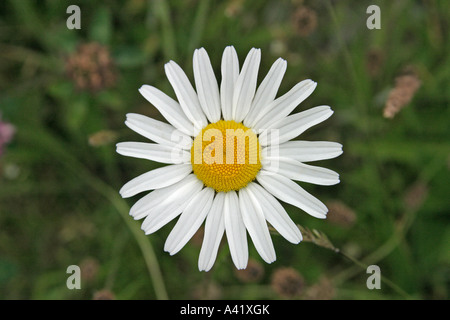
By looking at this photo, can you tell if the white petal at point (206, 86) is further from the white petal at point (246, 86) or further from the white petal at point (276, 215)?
the white petal at point (276, 215)

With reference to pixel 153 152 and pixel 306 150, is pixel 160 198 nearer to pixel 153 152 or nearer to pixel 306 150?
pixel 153 152

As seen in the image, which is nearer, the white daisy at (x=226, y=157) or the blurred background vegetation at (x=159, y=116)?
the white daisy at (x=226, y=157)

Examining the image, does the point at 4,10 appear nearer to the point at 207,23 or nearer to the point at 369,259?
the point at 207,23

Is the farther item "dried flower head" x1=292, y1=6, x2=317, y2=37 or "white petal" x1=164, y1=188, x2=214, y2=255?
"dried flower head" x1=292, y1=6, x2=317, y2=37

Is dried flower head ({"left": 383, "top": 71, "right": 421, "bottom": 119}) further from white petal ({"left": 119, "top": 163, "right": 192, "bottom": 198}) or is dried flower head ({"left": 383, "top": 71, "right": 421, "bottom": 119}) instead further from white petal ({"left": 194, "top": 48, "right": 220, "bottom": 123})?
white petal ({"left": 119, "top": 163, "right": 192, "bottom": 198})

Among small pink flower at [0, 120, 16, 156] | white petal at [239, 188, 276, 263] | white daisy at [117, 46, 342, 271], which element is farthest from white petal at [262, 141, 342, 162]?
small pink flower at [0, 120, 16, 156]

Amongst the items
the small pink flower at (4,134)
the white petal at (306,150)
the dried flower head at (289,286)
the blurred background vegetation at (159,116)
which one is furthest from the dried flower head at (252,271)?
the small pink flower at (4,134)
